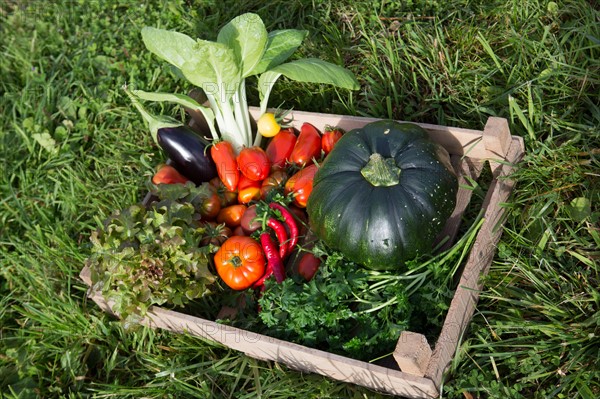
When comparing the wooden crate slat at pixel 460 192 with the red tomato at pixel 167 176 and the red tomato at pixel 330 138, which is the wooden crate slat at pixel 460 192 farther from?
the red tomato at pixel 167 176

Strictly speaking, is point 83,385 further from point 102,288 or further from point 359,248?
point 359,248

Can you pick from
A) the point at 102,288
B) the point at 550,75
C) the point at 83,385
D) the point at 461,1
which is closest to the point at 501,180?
the point at 550,75

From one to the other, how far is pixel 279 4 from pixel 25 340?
2655 millimetres

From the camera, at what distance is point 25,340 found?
4.13 m

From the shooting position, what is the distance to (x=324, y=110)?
4445 mm

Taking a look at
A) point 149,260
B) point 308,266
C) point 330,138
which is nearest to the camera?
point 149,260

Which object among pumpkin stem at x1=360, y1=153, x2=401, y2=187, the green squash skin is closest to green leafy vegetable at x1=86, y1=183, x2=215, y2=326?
the green squash skin

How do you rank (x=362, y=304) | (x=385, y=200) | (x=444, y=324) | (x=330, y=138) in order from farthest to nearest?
(x=330, y=138) → (x=362, y=304) → (x=385, y=200) → (x=444, y=324)

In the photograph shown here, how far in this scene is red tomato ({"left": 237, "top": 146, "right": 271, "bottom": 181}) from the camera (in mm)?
Result: 3980

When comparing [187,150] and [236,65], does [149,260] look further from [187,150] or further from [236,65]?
[236,65]

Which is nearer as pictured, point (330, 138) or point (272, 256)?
point (272, 256)

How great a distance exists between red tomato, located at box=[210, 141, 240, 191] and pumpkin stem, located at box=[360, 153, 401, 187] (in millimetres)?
983

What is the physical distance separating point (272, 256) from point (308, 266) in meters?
0.19

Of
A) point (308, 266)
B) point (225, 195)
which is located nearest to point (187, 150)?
point (225, 195)
